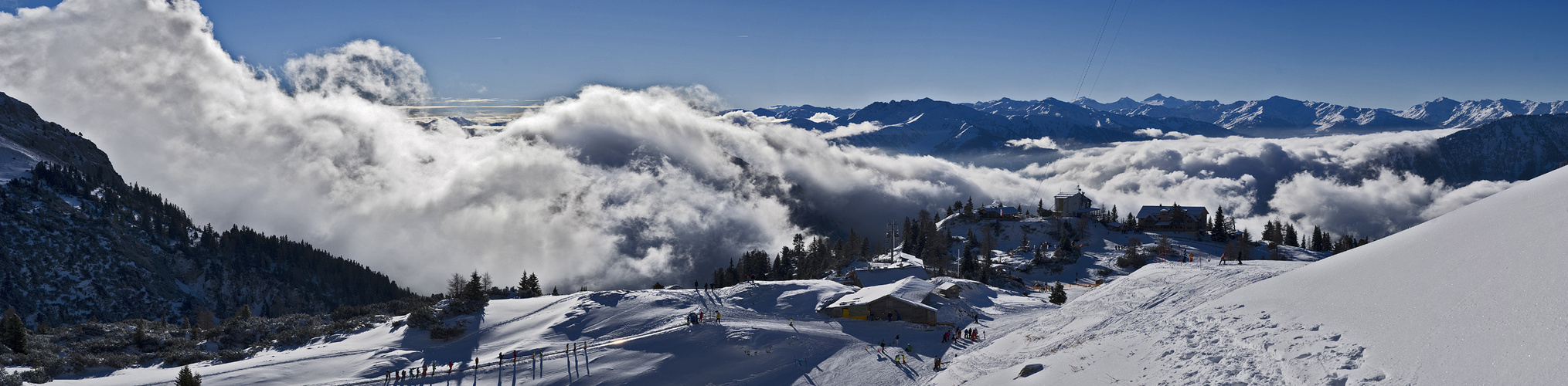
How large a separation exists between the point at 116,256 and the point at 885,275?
169 m

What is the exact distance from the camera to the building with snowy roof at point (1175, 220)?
139 meters

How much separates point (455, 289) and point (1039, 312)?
73888 mm

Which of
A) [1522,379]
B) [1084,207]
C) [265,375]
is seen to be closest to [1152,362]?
[1522,379]

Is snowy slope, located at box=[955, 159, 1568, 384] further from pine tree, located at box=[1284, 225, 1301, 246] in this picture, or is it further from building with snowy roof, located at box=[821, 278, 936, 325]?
pine tree, located at box=[1284, 225, 1301, 246]

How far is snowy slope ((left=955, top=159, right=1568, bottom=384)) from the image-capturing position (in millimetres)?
15578

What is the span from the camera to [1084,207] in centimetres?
16038

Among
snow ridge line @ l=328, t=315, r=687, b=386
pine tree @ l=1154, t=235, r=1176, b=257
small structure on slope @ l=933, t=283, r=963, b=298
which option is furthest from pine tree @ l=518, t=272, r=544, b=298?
pine tree @ l=1154, t=235, r=1176, b=257

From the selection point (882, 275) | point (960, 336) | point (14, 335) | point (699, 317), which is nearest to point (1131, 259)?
point (882, 275)

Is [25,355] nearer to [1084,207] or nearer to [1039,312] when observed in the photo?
[1039,312]

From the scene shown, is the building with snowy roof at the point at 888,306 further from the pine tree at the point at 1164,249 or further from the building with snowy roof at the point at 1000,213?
the building with snowy roof at the point at 1000,213

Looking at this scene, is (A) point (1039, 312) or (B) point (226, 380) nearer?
(B) point (226, 380)

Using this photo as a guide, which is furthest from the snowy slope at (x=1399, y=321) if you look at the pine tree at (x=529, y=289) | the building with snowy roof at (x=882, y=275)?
the pine tree at (x=529, y=289)

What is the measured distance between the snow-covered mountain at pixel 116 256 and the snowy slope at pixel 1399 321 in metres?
180

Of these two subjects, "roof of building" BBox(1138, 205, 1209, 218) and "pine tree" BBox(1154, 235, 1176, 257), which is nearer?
"pine tree" BBox(1154, 235, 1176, 257)
